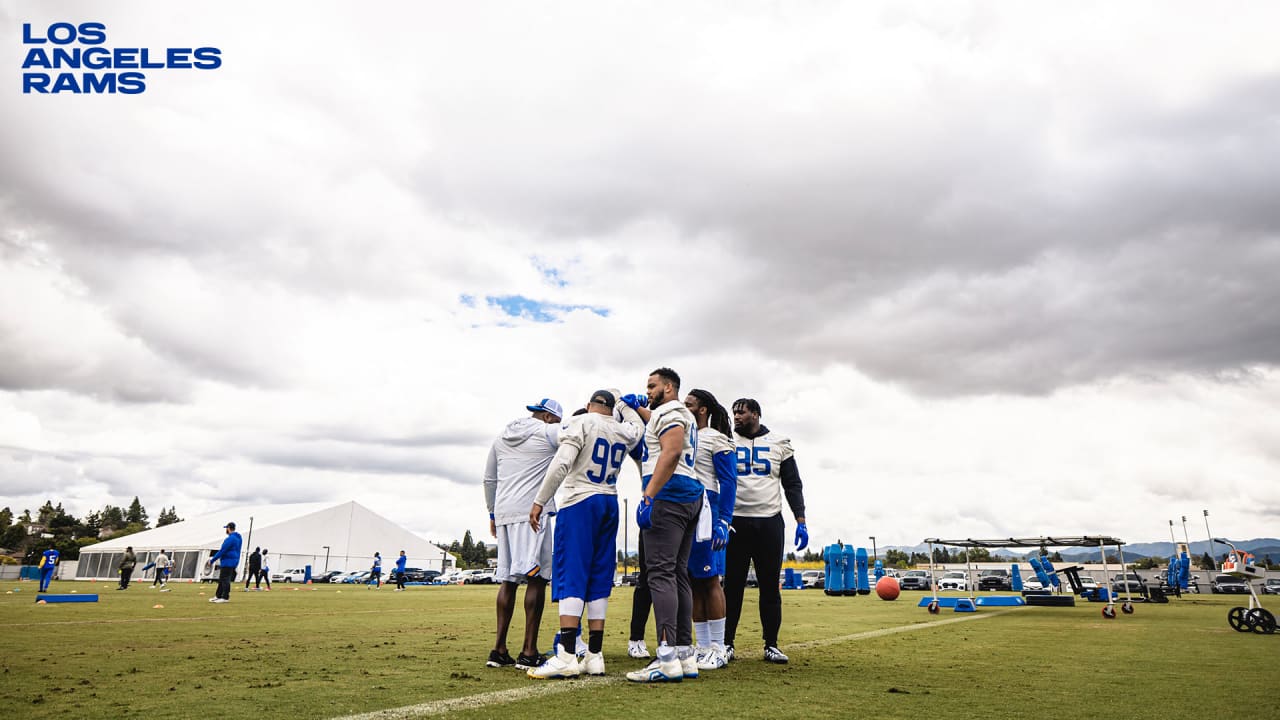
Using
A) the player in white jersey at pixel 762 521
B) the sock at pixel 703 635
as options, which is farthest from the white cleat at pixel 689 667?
the player in white jersey at pixel 762 521

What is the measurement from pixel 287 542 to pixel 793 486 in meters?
63.3

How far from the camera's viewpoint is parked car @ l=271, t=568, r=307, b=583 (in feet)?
181

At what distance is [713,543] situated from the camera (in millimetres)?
5539

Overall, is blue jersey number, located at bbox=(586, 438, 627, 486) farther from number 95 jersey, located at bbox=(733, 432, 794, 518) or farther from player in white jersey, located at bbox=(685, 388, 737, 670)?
number 95 jersey, located at bbox=(733, 432, 794, 518)

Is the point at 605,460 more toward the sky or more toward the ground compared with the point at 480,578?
more toward the sky

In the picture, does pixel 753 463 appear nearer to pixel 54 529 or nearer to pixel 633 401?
pixel 633 401

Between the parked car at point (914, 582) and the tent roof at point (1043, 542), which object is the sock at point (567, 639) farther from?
the parked car at point (914, 582)

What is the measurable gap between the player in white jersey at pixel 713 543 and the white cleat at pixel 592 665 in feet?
3.05

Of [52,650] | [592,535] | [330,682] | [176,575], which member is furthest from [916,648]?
[176,575]

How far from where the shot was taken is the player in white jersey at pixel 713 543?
565cm

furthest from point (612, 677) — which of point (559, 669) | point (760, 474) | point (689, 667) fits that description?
point (760, 474)

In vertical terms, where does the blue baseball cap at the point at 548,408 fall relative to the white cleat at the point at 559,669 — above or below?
above

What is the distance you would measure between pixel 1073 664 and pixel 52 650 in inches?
347

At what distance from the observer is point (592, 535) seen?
16.8 feet
